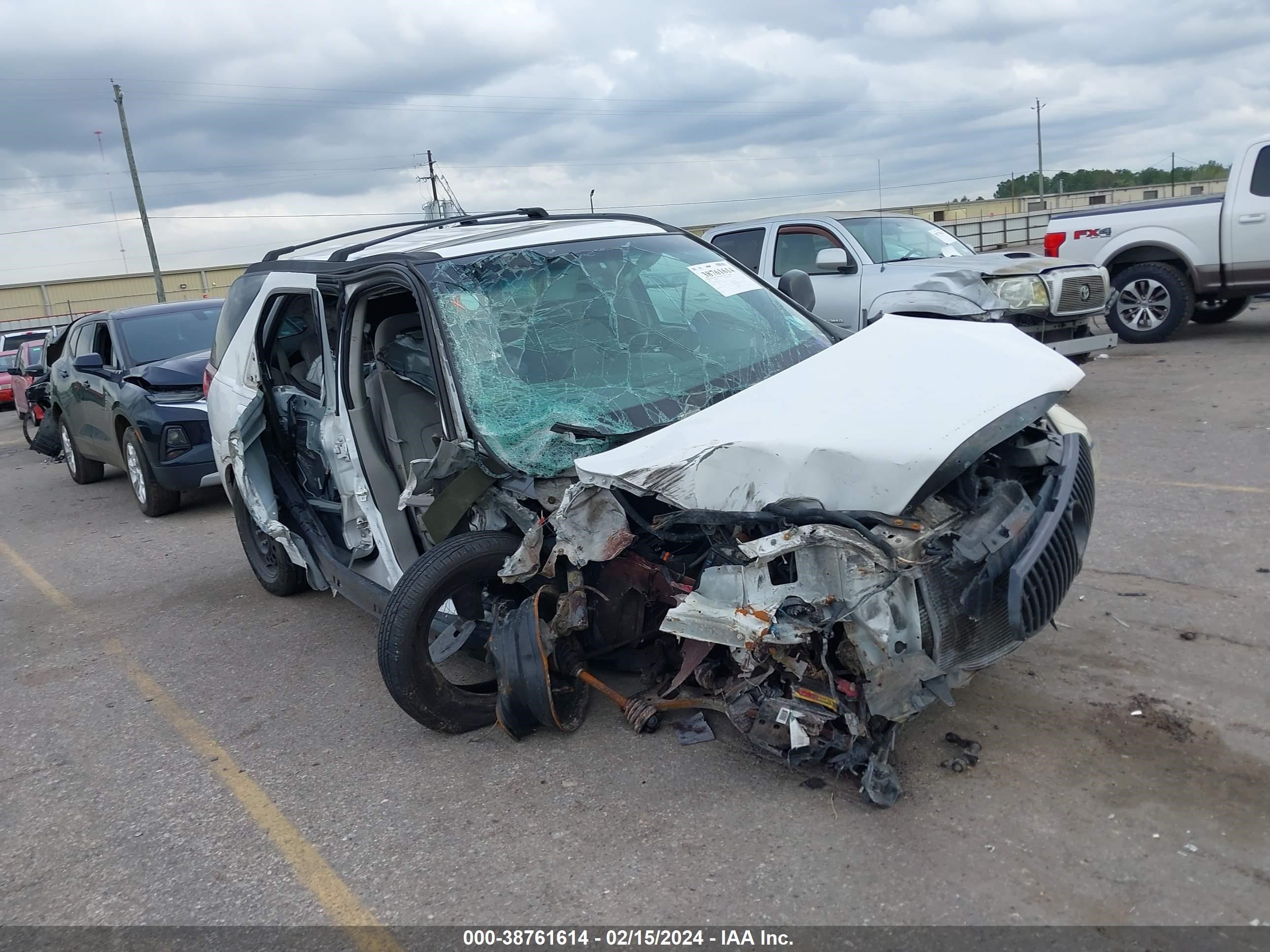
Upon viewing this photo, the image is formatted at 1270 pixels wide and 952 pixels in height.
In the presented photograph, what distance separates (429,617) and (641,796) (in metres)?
1.03

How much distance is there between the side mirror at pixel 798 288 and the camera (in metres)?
5.30

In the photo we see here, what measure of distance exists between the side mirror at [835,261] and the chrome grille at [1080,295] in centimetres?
194

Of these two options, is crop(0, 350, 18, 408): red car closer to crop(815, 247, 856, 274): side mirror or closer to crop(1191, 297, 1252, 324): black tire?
crop(815, 247, 856, 274): side mirror

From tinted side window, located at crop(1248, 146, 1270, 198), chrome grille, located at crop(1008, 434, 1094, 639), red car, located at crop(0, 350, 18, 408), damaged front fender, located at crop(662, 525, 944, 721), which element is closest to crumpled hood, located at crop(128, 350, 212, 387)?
damaged front fender, located at crop(662, 525, 944, 721)

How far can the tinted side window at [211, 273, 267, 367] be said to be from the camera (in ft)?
18.6

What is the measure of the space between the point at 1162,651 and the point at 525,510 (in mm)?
2605

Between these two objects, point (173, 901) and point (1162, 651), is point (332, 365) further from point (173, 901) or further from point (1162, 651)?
point (1162, 651)

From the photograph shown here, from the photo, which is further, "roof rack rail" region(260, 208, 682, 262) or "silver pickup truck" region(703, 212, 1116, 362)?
"silver pickup truck" region(703, 212, 1116, 362)

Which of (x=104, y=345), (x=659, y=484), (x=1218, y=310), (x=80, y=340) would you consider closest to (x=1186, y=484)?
(x=659, y=484)

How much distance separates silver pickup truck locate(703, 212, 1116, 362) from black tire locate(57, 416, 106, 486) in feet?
23.3

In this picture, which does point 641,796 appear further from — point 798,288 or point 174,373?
point 174,373

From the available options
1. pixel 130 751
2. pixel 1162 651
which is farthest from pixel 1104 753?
pixel 130 751

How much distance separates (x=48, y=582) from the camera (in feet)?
22.6

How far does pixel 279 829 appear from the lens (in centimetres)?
344
